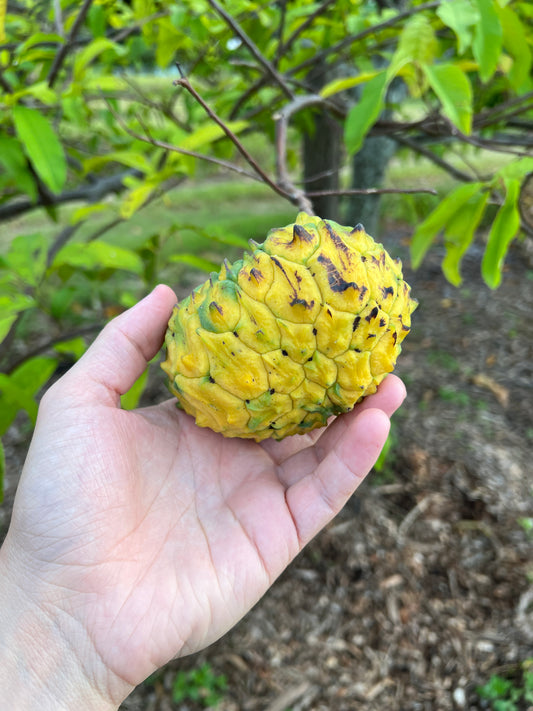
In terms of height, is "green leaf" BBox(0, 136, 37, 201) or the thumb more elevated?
"green leaf" BBox(0, 136, 37, 201)

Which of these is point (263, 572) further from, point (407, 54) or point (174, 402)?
point (407, 54)

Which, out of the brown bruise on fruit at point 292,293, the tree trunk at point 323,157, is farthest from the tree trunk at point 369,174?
the brown bruise on fruit at point 292,293

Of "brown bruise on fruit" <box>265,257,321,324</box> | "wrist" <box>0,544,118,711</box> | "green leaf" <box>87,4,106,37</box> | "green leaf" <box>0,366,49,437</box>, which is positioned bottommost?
"wrist" <box>0,544,118,711</box>

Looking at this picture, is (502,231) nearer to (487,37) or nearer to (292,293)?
(487,37)

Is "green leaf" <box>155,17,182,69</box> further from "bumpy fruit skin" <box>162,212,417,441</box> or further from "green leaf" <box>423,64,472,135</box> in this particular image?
"bumpy fruit skin" <box>162,212,417,441</box>

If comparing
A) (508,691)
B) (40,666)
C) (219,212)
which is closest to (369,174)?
(508,691)

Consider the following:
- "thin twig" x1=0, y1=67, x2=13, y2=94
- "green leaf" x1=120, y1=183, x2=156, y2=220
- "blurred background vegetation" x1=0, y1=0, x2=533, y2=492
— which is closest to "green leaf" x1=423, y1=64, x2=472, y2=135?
"blurred background vegetation" x1=0, y1=0, x2=533, y2=492
